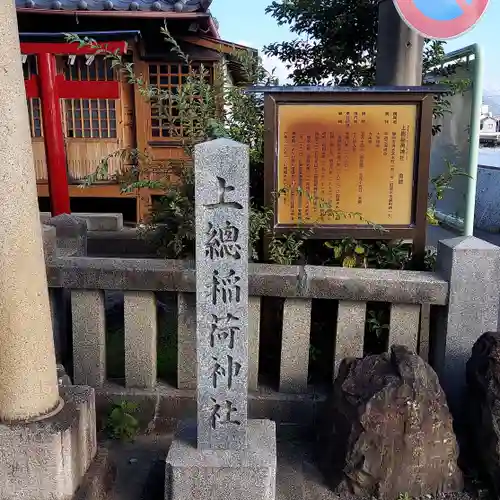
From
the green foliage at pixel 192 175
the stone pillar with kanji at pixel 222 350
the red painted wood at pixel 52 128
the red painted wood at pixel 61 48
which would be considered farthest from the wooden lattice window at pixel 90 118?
the stone pillar with kanji at pixel 222 350

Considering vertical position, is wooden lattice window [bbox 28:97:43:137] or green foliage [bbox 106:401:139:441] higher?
wooden lattice window [bbox 28:97:43:137]

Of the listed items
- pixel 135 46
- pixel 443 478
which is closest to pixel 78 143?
pixel 135 46

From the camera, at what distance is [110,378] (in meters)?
4.05

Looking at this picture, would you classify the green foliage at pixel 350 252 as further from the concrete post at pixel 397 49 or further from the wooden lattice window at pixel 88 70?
the wooden lattice window at pixel 88 70

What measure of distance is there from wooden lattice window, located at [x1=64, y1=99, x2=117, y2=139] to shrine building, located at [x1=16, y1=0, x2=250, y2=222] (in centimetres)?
2

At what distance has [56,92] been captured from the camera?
6582mm

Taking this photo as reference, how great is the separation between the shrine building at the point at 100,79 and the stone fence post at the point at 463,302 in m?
3.48

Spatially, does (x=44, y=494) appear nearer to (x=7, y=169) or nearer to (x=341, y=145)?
(x=7, y=169)

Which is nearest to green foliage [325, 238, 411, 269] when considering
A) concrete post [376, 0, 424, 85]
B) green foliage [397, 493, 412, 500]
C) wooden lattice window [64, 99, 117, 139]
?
concrete post [376, 0, 424, 85]

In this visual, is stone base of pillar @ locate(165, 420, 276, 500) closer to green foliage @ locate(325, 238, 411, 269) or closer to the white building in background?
green foliage @ locate(325, 238, 411, 269)

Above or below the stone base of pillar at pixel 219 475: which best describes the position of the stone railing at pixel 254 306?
above

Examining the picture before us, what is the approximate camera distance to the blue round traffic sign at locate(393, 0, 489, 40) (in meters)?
3.73

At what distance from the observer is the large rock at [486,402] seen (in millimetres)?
3086

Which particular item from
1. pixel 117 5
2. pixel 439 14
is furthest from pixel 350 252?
pixel 117 5
